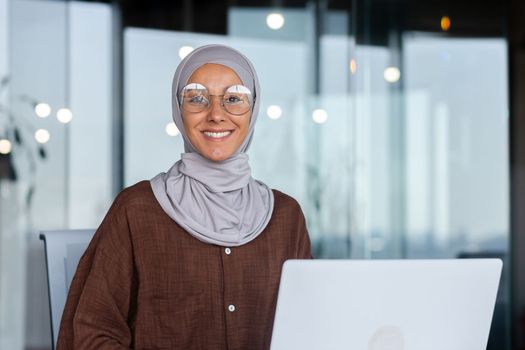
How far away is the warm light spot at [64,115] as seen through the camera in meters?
4.52

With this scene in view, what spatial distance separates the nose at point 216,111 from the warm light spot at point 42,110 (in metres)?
2.90

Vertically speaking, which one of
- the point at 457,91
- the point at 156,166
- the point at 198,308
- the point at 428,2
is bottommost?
the point at 198,308

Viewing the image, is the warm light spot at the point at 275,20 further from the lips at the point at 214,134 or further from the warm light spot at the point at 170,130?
the lips at the point at 214,134

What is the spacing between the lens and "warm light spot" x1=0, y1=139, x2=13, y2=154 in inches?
174

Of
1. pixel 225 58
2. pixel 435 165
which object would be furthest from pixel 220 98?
pixel 435 165

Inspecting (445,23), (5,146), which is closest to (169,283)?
(5,146)

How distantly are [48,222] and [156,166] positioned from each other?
2.03ft

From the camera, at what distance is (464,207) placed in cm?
506

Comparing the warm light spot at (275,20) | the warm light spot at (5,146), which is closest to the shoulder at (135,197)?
the warm light spot at (5,146)

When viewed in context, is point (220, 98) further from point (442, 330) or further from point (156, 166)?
point (156, 166)

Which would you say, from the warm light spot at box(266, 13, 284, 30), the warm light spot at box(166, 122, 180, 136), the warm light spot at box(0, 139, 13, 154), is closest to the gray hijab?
the warm light spot at box(0, 139, 13, 154)

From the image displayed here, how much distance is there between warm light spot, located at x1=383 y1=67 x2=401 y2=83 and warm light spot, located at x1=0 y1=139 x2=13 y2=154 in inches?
80.2

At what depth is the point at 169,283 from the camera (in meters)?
1.72

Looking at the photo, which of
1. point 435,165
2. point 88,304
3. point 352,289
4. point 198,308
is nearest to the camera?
point 352,289
